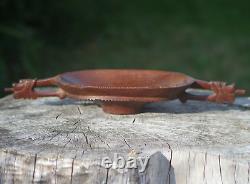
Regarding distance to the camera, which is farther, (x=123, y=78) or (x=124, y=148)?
(x=123, y=78)

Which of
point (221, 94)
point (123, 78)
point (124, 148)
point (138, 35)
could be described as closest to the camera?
point (124, 148)

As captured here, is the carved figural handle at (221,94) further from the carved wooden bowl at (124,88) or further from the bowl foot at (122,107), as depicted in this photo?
the bowl foot at (122,107)

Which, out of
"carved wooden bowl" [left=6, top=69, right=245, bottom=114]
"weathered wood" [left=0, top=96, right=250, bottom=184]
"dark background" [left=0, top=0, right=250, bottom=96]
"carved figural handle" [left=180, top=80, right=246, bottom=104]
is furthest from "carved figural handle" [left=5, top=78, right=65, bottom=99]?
"dark background" [left=0, top=0, right=250, bottom=96]

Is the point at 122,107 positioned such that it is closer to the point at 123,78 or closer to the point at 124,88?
the point at 124,88

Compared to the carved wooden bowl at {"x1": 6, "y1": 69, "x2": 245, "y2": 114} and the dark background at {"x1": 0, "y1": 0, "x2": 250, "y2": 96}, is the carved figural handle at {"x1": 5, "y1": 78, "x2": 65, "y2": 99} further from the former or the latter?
the dark background at {"x1": 0, "y1": 0, "x2": 250, "y2": 96}

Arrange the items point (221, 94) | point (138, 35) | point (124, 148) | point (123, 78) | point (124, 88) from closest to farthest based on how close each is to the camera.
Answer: point (124, 148) < point (124, 88) < point (221, 94) < point (123, 78) < point (138, 35)

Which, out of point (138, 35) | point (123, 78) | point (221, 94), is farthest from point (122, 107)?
point (138, 35)

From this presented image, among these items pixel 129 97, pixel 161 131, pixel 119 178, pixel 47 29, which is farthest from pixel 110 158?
pixel 47 29

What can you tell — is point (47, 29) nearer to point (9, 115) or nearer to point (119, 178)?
point (9, 115)
